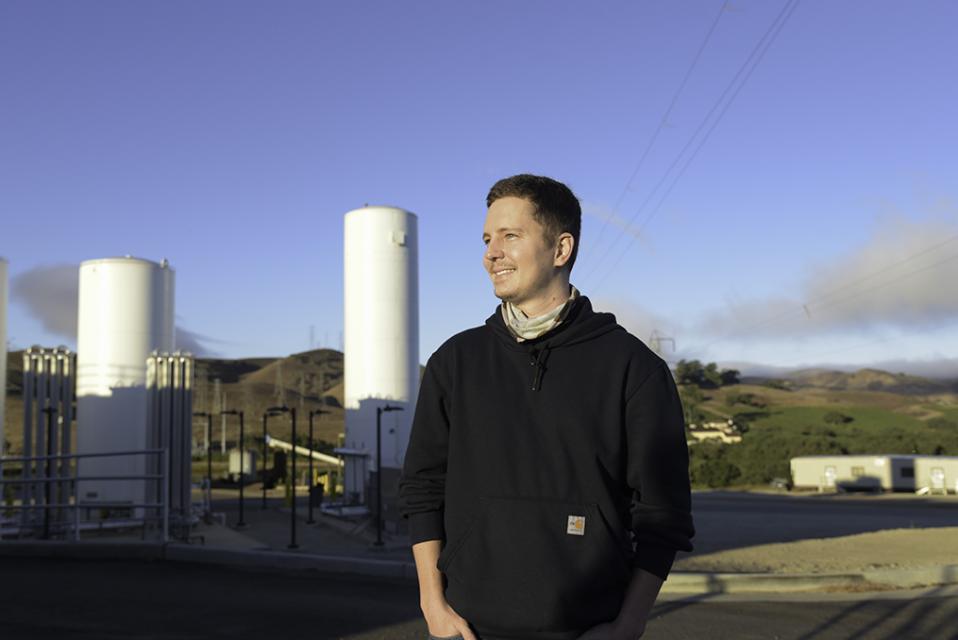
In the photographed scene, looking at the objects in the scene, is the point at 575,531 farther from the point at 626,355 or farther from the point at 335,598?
the point at 335,598

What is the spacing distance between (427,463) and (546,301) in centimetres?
63

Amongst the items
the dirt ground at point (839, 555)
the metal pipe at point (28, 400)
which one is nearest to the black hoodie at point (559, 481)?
the dirt ground at point (839, 555)

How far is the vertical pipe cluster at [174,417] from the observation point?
18.3m

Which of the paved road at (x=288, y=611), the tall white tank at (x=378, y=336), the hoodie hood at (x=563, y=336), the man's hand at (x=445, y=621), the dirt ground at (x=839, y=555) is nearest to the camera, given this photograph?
the man's hand at (x=445, y=621)

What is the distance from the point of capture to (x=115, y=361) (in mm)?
19969

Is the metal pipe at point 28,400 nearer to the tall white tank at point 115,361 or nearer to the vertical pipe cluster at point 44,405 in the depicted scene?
the vertical pipe cluster at point 44,405

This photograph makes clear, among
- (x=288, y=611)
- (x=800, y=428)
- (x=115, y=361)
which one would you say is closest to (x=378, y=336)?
(x=115, y=361)

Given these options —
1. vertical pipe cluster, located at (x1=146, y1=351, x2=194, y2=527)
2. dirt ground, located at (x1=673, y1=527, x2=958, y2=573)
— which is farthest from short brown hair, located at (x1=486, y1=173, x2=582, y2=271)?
vertical pipe cluster, located at (x1=146, y1=351, x2=194, y2=527)

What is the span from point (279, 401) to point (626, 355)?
130043 millimetres

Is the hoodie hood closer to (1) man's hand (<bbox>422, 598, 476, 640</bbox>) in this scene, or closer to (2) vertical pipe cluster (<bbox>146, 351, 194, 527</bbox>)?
(1) man's hand (<bbox>422, 598, 476, 640</bbox>)

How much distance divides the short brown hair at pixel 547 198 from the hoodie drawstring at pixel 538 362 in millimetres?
311

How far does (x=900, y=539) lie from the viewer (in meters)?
14.6

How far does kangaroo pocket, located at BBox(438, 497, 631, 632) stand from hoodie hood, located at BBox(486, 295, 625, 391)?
0.38 meters

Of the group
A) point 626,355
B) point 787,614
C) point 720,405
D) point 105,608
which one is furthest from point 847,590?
point 720,405
